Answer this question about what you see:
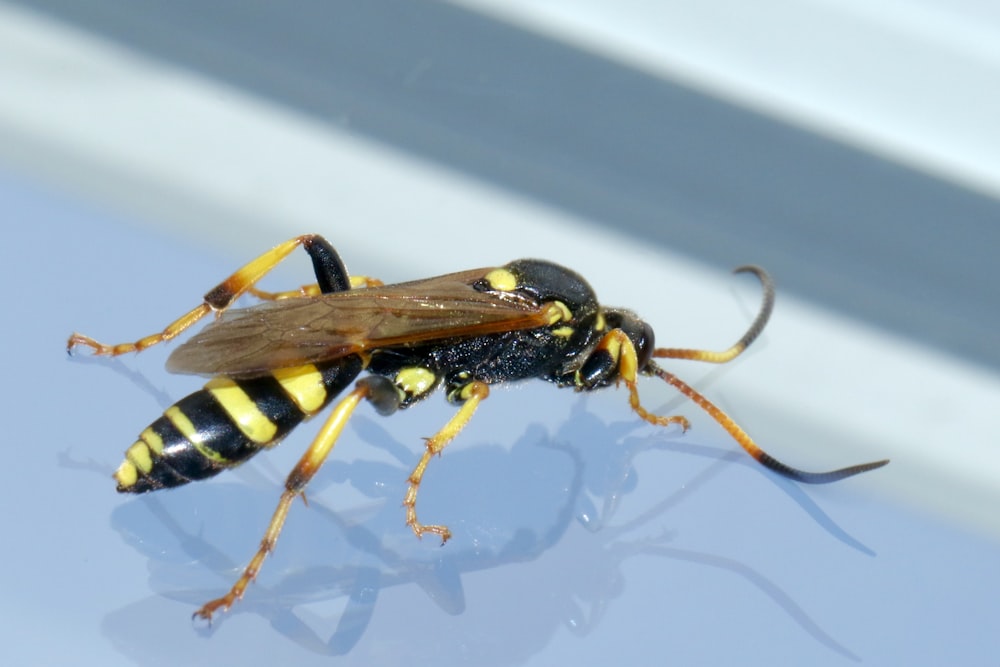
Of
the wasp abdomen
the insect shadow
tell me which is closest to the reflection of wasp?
the wasp abdomen

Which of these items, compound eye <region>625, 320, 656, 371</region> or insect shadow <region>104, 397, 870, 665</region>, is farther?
compound eye <region>625, 320, 656, 371</region>

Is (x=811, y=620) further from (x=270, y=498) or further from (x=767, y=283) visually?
(x=270, y=498)

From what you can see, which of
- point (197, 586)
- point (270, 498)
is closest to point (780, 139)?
point (270, 498)

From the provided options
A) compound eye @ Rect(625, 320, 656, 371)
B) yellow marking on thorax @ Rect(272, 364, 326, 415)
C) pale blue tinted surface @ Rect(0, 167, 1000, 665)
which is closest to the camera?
yellow marking on thorax @ Rect(272, 364, 326, 415)

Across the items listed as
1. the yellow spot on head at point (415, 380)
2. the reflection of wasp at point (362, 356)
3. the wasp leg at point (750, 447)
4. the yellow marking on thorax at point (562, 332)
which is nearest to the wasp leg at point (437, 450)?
the reflection of wasp at point (362, 356)

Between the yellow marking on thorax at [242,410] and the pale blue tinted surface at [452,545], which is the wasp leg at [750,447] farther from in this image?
the yellow marking on thorax at [242,410]

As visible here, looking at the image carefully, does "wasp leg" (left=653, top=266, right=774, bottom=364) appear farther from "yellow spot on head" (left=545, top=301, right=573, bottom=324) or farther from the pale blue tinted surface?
"yellow spot on head" (left=545, top=301, right=573, bottom=324)
